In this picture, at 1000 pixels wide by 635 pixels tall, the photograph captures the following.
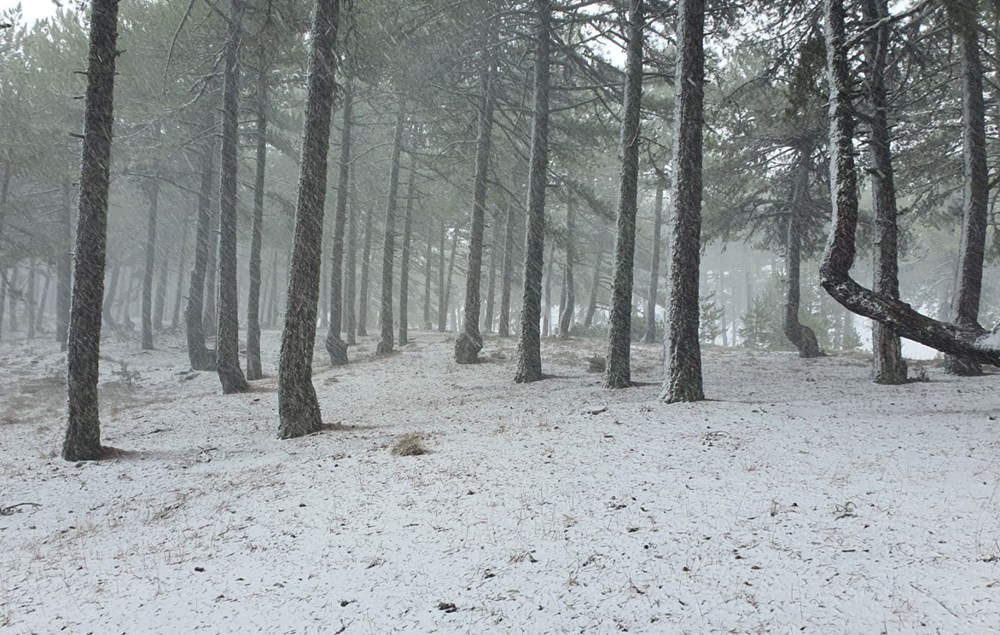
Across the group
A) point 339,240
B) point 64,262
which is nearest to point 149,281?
point 64,262

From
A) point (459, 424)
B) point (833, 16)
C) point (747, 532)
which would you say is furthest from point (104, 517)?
point (833, 16)

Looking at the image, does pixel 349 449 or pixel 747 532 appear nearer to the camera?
pixel 747 532

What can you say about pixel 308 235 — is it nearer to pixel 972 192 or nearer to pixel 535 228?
pixel 535 228

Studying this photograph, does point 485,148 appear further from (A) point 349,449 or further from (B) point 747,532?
(B) point 747,532

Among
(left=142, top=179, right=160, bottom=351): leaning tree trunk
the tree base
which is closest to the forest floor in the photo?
the tree base

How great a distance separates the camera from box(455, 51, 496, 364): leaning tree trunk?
52.6 feet

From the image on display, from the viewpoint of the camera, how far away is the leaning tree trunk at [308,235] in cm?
888

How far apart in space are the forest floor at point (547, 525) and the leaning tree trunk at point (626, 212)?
191cm

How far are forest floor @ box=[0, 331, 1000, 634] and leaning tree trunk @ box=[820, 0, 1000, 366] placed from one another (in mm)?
1350

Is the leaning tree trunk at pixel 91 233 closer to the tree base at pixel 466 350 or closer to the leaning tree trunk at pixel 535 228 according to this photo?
the leaning tree trunk at pixel 535 228

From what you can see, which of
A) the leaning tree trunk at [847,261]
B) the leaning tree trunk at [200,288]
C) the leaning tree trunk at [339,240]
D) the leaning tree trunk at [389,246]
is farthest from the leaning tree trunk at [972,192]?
the leaning tree trunk at [200,288]

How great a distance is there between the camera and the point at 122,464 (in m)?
8.09

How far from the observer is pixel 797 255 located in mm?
15531

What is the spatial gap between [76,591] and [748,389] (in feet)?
35.3
